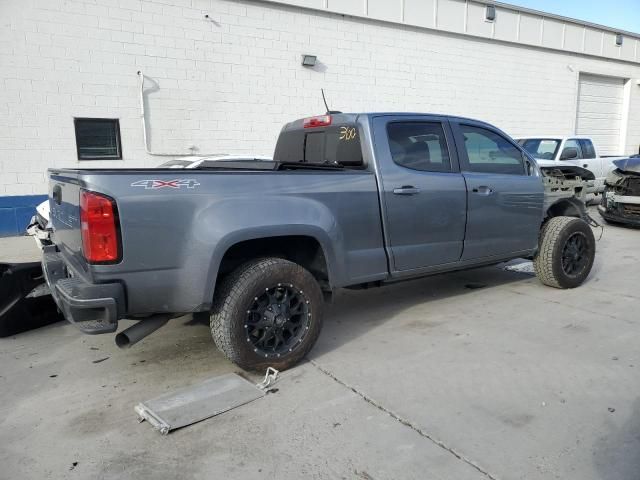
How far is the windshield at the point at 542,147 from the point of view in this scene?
1124 cm

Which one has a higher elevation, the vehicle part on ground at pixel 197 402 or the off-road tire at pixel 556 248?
the off-road tire at pixel 556 248

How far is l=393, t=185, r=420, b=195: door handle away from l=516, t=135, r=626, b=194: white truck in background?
734 centimetres

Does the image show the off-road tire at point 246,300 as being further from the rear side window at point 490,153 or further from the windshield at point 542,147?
the windshield at point 542,147

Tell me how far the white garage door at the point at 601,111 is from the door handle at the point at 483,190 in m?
15.3

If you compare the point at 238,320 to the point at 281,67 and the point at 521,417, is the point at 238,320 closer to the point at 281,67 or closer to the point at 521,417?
the point at 521,417

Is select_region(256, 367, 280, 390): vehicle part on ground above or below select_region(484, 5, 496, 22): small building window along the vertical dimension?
below

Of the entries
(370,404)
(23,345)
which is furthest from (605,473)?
(23,345)

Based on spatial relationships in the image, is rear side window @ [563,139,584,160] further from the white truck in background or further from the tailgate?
the tailgate

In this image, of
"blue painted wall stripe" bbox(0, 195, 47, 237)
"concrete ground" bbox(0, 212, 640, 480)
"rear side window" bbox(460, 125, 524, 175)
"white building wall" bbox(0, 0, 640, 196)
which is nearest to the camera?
"concrete ground" bbox(0, 212, 640, 480)

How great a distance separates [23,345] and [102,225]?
6.95 feet

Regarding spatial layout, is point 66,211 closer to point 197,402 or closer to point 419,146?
point 197,402

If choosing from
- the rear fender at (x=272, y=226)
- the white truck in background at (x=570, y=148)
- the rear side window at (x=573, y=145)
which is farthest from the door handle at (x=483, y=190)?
the rear side window at (x=573, y=145)

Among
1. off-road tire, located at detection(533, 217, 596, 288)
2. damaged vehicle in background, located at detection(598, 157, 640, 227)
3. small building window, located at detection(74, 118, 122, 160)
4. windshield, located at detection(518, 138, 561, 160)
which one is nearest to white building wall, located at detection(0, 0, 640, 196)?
small building window, located at detection(74, 118, 122, 160)

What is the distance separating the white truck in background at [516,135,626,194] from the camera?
11227 mm
